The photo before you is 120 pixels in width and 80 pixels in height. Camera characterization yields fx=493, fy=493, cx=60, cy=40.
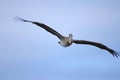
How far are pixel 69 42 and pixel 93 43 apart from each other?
105 inches

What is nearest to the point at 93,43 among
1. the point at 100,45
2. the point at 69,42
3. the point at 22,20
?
the point at 100,45

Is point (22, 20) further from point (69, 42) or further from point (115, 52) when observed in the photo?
point (115, 52)

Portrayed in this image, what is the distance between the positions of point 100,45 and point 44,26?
162 inches

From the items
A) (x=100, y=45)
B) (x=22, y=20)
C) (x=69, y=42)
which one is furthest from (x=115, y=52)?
(x=22, y=20)

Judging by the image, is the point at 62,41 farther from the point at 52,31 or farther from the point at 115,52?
the point at 115,52

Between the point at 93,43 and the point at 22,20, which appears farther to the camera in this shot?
the point at 93,43

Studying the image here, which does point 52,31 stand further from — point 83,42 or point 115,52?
point 115,52

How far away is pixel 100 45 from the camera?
101 feet

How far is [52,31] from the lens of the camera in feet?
94.2

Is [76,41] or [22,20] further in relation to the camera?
[76,41]

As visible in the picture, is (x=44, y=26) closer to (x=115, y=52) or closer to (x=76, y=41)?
(x=76, y=41)

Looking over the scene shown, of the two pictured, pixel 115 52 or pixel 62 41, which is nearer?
pixel 62 41

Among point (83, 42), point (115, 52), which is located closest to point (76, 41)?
point (83, 42)

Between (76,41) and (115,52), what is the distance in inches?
111
